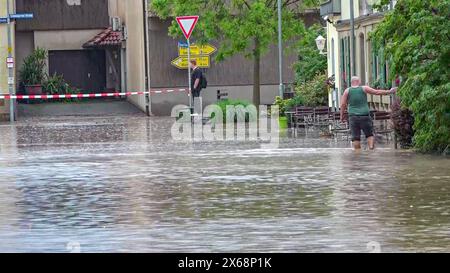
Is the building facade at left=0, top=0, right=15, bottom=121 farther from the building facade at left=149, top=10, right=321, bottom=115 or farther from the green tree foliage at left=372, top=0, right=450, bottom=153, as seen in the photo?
the green tree foliage at left=372, top=0, right=450, bottom=153

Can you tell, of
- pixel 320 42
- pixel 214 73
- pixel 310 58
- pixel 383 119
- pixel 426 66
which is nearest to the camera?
pixel 426 66

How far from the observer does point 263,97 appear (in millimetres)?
51344

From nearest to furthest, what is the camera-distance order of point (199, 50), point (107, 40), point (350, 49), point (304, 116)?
point (304, 116) < point (350, 49) < point (199, 50) < point (107, 40)

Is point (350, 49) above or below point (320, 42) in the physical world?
below

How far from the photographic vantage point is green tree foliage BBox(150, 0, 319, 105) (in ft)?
141

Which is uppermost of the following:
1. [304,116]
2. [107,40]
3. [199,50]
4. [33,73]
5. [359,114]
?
[107,40]

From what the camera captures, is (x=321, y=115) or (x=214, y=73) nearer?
(x=321, y=115)

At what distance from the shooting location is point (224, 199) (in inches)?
658


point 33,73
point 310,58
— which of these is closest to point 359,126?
point 310,58

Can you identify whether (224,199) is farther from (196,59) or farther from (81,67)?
(81,67)

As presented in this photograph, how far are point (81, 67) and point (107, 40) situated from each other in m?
5.34

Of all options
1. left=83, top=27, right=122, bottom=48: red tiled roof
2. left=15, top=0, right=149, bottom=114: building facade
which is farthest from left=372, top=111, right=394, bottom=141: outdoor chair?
left=83, top=27, right=122, bottom=48: red tiled roof
